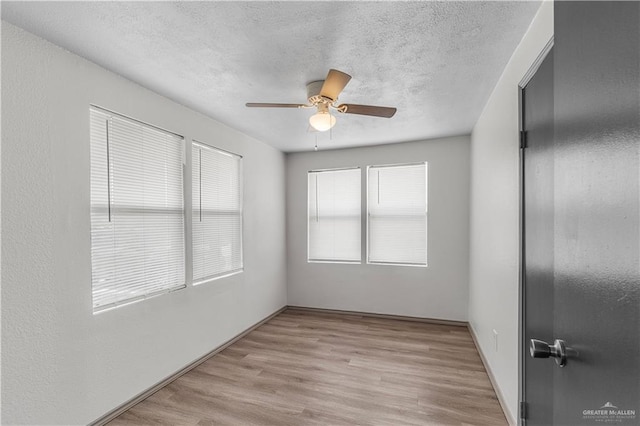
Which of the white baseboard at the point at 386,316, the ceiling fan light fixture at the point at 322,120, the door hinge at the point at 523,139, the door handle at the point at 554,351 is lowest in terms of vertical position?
the white baseboard at the point at 386,316

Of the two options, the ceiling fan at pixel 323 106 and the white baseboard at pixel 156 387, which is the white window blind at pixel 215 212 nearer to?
the white baseboard at pixel 156 387

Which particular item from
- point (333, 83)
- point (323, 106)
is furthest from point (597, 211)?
point (323, 106)

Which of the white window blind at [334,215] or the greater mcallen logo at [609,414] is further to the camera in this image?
the white window blind at [334,215]

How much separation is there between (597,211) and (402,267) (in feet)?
12.4

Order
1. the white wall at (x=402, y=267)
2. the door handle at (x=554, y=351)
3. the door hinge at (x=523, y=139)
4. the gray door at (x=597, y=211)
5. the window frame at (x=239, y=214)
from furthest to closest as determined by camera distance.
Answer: the white wall at (x=402, y=267)
the window frame at (x=239, y=214)
the door hinge at (x=523, y=139)
the door handle at (x=554, y=351)
the gray door at (x=597, y=211)

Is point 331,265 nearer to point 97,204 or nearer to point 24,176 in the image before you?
point 97,204

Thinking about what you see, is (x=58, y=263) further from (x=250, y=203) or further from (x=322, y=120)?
(x=250, y=203)

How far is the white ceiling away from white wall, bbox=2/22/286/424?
0.22 meters

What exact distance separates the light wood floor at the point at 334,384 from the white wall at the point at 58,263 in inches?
15.2

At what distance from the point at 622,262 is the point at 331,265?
421cm

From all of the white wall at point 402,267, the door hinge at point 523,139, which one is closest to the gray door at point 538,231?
the door hinge at point 523,139

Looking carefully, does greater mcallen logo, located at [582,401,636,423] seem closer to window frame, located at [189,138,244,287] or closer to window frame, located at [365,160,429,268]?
window frame, located at [189,138,244,287]

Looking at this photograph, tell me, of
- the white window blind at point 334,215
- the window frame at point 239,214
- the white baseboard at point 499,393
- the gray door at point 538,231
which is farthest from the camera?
the white window blind at point 334,215

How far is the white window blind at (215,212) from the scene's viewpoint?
3090mm
